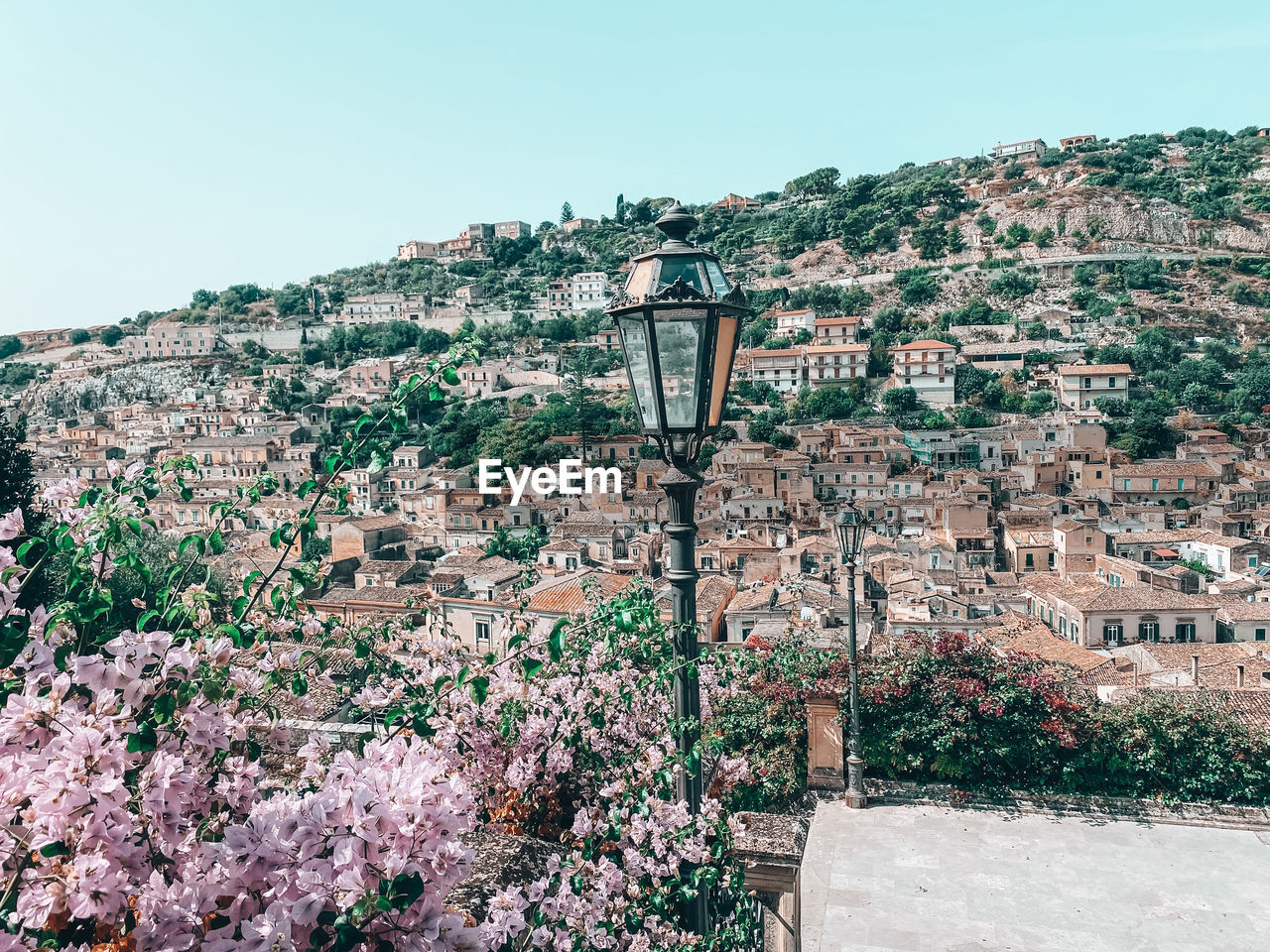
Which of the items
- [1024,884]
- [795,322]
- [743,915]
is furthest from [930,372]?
[743,915]

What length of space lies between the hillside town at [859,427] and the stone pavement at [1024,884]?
6.52ft

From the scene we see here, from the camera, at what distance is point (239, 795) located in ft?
5.48

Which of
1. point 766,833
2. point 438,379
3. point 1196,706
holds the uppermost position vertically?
point 438,379

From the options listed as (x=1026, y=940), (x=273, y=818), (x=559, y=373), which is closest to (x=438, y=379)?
(x=273, y=818)

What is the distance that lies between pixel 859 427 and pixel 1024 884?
4718cm

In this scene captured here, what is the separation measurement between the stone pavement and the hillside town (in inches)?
78.3

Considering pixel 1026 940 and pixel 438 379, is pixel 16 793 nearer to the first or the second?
pixel 438 379

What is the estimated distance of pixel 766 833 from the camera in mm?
3879

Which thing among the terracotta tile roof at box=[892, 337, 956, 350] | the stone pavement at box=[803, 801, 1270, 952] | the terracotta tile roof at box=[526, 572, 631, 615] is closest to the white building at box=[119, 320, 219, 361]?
the terracotta tile roof at box=[892, 337, 956, 350]

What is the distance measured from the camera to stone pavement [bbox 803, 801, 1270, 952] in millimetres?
4668

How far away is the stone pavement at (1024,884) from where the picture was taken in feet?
15.3

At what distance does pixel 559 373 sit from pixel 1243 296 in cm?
5323

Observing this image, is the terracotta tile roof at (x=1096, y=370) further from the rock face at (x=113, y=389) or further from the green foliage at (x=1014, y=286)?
the rock face at (x=113, y=389)

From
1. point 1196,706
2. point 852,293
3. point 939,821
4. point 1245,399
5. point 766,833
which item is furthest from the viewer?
point 852,293
